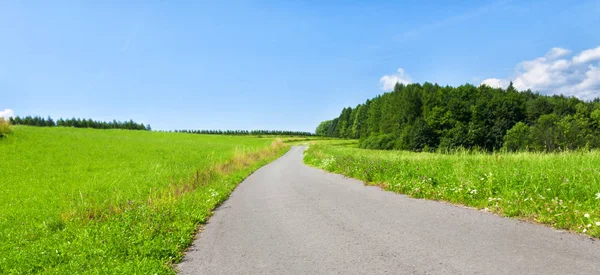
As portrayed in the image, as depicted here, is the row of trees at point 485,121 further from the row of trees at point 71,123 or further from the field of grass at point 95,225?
the row of trees at point 71,123

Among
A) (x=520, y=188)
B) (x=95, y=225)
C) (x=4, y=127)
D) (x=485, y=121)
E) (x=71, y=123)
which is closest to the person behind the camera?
(x=520, y=188)

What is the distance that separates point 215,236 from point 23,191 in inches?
472

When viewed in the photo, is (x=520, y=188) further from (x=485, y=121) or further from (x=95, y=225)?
(x=485, y=121)

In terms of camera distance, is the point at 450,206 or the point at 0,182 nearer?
the point at 450,206

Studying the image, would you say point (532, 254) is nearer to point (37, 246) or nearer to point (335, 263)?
point (335, 263)

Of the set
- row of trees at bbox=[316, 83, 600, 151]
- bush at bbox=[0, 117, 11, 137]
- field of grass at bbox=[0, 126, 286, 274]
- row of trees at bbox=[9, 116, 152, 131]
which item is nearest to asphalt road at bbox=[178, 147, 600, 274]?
field of grass at bbox=[0, 126, 286, 274]

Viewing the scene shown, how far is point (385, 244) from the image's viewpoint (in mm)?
5219

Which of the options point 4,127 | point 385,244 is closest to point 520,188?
point 385,244

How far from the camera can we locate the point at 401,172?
11.2 metres

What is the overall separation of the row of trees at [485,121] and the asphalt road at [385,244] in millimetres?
44894

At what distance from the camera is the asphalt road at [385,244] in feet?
14.1

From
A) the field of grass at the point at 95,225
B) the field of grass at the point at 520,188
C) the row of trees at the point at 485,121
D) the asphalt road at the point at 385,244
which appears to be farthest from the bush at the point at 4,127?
the row of trees at the point at 485,121

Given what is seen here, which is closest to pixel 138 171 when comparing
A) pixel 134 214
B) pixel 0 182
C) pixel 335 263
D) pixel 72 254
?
pixel 0 182

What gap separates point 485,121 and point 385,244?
5921 centimetres
